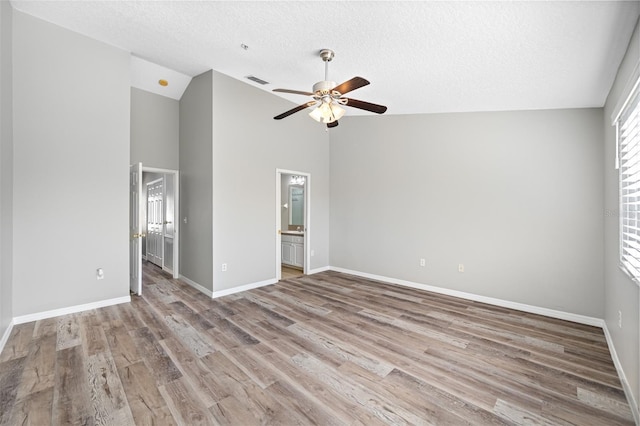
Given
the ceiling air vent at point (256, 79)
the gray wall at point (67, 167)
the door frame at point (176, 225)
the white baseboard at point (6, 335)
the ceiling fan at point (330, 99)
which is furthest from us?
the door frame at point (176, 225)

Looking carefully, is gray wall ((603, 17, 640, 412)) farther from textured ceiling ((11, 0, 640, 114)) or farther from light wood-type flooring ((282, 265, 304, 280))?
light wood-type flooring ((282, 265, 304, 280))

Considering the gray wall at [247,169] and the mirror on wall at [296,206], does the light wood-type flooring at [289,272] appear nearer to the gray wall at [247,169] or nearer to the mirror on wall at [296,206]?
the gray wall at [247,169]

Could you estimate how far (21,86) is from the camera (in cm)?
324

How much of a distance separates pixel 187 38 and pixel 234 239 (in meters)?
2.84

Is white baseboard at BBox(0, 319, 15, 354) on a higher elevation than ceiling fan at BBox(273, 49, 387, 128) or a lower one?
lower

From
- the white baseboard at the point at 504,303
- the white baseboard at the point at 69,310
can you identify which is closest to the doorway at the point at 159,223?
the white baseboard at the point at 69,310

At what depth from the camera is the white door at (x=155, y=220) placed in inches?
234

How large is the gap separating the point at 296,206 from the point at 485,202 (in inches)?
162

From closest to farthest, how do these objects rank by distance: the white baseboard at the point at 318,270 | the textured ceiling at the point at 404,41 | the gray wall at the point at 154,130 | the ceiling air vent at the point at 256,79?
the textured ceiling at the point at 404,41, the ceiling air vent at the point at 256,79, the gray wall at the point at 154,130, the white baseboard at the point at 318,270

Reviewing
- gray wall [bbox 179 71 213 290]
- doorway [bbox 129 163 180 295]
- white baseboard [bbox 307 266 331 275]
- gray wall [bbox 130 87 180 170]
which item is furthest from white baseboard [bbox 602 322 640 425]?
gray wall [bbox 130 87 180 170]

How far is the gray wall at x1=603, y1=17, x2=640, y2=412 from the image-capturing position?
2.03m

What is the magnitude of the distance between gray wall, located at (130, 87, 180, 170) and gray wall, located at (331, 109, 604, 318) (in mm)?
3424

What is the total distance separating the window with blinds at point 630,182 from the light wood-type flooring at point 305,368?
108cm

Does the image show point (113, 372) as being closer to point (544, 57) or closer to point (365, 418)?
point (365, 418)
